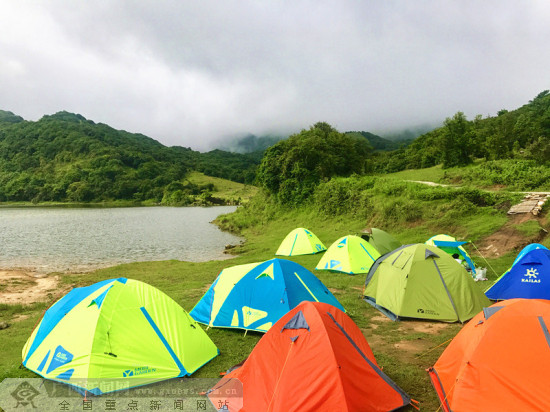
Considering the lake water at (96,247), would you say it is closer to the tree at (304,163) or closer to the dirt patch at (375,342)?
the tree at (304,163)

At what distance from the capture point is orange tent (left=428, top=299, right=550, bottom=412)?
4922 mm

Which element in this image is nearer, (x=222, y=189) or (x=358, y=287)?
(x=358, y=287)

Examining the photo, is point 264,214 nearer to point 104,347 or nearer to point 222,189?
point 104,347

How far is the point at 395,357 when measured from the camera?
7.79 m

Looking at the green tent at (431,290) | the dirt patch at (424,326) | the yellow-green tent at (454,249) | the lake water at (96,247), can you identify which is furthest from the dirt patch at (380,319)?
the lake water at (96,247)

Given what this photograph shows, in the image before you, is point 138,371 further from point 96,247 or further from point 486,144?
point 486,144

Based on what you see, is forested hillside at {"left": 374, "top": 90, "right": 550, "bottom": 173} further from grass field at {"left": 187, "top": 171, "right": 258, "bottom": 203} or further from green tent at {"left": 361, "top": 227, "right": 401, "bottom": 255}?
grass field at {"left": 187, "top": 171, "right": 258, "bottom": 203}

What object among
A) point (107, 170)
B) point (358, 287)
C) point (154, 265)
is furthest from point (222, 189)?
point (358, 287)

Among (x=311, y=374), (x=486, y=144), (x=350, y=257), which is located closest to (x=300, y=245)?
(x=350, y=257)

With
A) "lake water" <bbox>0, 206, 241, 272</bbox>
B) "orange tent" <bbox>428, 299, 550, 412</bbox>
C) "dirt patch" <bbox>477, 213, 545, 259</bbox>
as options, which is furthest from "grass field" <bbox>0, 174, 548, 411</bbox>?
"lake water" <bbox>0, 206, 241, 272</bbox>

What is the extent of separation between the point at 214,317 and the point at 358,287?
6936 mm

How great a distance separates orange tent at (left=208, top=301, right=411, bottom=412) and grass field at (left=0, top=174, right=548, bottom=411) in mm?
1068

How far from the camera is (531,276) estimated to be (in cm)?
1115

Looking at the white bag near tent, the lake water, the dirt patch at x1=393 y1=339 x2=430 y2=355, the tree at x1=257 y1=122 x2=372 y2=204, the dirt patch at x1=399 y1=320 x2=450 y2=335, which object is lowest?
the lake water
